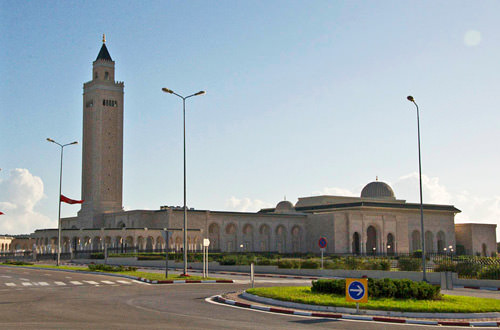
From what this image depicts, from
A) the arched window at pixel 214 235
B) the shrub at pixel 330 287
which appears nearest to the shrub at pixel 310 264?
the shrub at pixel 330 287

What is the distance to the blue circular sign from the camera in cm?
1609

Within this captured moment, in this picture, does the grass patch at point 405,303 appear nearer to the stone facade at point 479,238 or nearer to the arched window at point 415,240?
the arched window at point 415,240

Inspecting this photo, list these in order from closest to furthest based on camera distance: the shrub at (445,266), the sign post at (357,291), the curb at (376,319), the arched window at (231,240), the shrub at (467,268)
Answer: the curb at (376,319), the sign post at (357,291), the shrub at (467,268), the shrub at (445,266), the arched window at (231,240)

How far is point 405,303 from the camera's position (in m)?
17.0

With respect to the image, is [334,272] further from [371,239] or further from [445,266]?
[371,239]

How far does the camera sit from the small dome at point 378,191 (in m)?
101

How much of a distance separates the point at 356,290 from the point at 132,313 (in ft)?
20.9

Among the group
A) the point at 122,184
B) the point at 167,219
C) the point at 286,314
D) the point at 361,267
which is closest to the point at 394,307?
the point at 286,314

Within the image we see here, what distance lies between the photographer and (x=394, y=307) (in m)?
16.4

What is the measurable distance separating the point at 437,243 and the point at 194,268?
210 ft

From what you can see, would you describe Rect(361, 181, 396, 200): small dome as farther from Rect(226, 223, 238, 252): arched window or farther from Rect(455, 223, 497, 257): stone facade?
Rect(226, 223, 238, 252): arched window

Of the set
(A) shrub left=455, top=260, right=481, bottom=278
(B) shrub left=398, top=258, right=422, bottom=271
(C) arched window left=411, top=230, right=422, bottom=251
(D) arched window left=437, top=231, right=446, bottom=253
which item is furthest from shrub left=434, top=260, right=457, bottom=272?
(D) arched window left=437, top=231, right=446, bottom=253

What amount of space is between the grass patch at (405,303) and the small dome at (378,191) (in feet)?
273

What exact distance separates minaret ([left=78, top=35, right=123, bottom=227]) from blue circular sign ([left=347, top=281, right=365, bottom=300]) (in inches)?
3009
